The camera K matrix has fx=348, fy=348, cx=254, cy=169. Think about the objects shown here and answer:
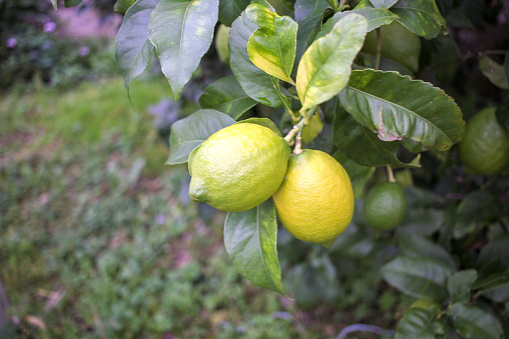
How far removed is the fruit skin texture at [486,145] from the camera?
822 millimetres

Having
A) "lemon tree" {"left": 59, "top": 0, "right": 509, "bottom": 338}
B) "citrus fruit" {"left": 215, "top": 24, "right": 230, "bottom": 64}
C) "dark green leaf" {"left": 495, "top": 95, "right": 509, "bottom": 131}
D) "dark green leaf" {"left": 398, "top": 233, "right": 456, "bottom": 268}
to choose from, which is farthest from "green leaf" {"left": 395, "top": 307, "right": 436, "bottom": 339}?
"citrus fruit" {"left": 215, "top": 24, "right": 230, "bottom": 64}

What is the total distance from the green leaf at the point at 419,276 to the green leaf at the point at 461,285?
4 centimetres

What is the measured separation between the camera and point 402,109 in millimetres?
563

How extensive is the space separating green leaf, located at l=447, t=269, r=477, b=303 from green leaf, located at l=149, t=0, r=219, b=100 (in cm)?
82

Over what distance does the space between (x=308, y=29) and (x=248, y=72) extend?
0.14 meters

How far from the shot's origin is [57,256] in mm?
2248

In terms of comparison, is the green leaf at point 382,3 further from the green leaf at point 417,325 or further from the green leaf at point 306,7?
the green leaf at point 417,325

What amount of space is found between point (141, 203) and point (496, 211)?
7.31 feet

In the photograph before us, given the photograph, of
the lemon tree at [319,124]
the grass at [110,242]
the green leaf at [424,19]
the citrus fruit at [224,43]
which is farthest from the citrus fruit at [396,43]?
the grass at [110,242]

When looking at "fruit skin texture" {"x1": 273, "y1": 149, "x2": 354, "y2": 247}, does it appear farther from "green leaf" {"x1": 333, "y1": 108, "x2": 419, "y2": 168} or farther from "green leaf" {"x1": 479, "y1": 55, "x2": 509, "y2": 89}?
"green leaf" {"x1": 479, "y1": 55, "x2": 509, "y2": 89}

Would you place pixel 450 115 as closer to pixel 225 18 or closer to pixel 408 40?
pixel 408 40

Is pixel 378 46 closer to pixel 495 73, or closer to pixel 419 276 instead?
pixel 495 73

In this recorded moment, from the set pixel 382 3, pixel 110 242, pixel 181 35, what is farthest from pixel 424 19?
pixel 110 242

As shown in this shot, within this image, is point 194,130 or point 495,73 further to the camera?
point 495,73
